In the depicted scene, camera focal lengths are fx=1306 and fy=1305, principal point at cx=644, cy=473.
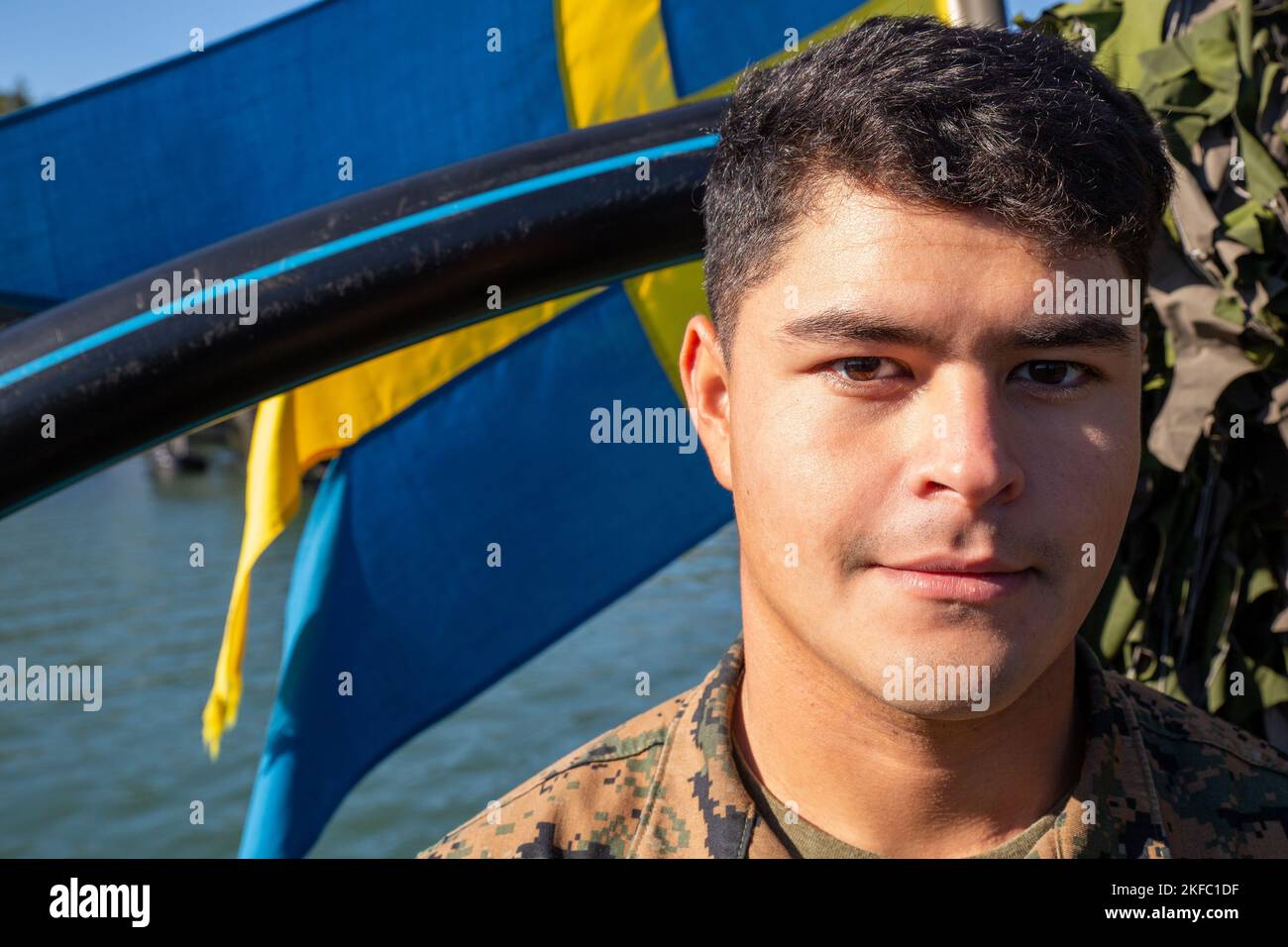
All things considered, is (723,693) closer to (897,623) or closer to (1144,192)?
(897,623)

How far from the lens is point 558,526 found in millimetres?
3295

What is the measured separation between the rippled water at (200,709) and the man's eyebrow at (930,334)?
22.5ft

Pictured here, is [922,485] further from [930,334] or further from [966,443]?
[930,334]

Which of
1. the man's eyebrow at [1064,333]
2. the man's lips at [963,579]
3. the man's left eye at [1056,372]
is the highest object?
the man's eyebrow at [1064,333]

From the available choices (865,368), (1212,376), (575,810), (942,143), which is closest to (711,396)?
(865,368)

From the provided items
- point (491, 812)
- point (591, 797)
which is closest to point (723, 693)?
point (591, 797)

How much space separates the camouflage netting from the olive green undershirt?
90cm

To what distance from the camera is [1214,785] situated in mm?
1670

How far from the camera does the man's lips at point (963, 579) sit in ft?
4.42

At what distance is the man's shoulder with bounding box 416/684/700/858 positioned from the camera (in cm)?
166

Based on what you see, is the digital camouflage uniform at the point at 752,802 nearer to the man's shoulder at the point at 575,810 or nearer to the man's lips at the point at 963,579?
the man's shoulder at the point at 575,810

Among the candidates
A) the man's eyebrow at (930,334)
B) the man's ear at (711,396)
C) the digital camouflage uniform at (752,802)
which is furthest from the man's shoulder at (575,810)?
the man's eyebrow at (930,334)

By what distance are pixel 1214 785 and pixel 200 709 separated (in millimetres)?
13504

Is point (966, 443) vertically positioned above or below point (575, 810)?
above
